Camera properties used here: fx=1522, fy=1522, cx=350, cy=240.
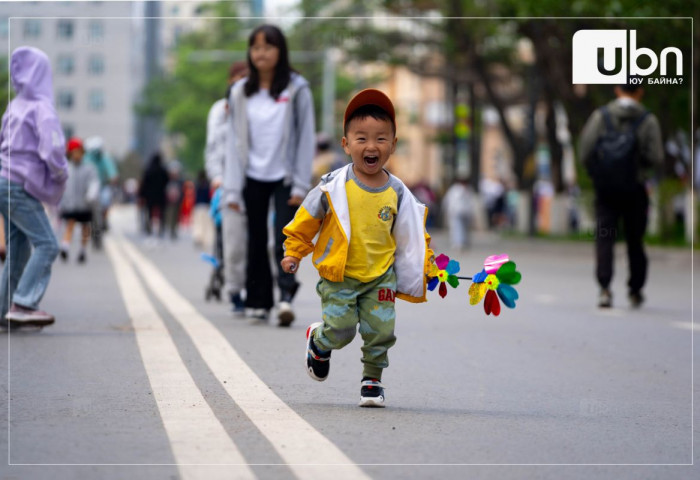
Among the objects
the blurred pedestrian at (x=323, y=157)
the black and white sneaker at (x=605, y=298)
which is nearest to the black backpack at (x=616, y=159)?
the black and white sneaker at (x=605, y=298)

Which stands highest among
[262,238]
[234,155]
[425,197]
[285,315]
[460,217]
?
[234,155]

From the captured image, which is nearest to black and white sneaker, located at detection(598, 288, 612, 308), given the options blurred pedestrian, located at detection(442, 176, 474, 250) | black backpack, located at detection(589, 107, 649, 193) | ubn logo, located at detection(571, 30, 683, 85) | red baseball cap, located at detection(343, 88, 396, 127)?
black backpack, located at detection(589, 107, 649, 193)

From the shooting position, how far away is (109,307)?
1188 cm

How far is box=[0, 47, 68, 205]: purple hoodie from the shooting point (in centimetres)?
912

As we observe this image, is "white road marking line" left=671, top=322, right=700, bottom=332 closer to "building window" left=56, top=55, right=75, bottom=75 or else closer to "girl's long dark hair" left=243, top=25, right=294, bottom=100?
"girl's long dark hair" left=243, top=25, right=294, bottom=100

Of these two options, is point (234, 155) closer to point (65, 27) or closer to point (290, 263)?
point (65, 27)

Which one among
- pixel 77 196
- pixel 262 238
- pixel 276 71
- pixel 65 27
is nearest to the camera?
pixel 65 27

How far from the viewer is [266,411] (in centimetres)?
604

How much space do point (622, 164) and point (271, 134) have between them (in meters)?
3.63

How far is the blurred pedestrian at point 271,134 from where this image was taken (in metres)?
9.78

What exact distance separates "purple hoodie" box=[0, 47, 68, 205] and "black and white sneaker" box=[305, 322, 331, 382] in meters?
3.29

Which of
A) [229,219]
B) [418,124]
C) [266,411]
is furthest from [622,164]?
[418,124]

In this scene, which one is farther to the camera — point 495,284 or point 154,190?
point 154,190

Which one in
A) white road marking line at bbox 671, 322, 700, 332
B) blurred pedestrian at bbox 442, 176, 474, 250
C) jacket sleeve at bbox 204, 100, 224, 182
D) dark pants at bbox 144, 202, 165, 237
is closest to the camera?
white road marking line at bbox 671, 322, 700, 332
